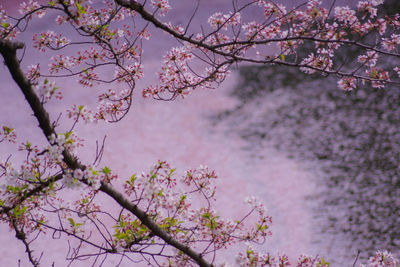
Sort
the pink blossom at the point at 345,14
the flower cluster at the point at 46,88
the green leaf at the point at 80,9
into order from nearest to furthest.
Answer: the flower cluster at the point at 46,88 → the green leaf at the point at 80,9 → the pink blossom at the point at 345,14

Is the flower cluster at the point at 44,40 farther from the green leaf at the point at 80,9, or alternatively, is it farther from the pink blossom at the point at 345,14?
the pink blossom at the point at 345,14

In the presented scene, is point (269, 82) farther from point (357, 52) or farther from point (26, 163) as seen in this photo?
point (26, 163)

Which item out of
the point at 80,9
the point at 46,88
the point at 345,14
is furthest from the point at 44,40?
the point at 345,14

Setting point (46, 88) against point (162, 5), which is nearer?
point (46, 88)

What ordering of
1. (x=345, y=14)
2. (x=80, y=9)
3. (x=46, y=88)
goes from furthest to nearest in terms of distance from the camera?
1. (x=345, y=14)
2. (x=80, y=9)
3. (x=46, y=88)

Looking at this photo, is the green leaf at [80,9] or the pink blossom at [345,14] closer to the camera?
the green leaf at [80,9]

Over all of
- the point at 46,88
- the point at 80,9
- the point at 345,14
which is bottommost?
the point at 46,88

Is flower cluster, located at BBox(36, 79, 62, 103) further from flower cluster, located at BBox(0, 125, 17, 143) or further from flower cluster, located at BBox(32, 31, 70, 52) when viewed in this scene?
flower cluster, located at BBox(32, 31, 70, 52)

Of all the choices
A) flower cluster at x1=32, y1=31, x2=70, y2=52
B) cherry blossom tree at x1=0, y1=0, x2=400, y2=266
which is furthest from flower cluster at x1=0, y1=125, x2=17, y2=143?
flower cluster at x1=32, y1=31, x2=70, y2=52

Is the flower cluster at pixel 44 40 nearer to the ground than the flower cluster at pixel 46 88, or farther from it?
farther from it

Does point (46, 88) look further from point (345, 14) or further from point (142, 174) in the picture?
point (345, 14)

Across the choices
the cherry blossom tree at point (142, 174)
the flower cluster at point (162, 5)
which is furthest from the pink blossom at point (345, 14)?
the flower cluster at point (162, 5)

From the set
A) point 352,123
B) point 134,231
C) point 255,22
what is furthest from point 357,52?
A: point 134,231

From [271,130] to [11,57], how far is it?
33.3 feet
